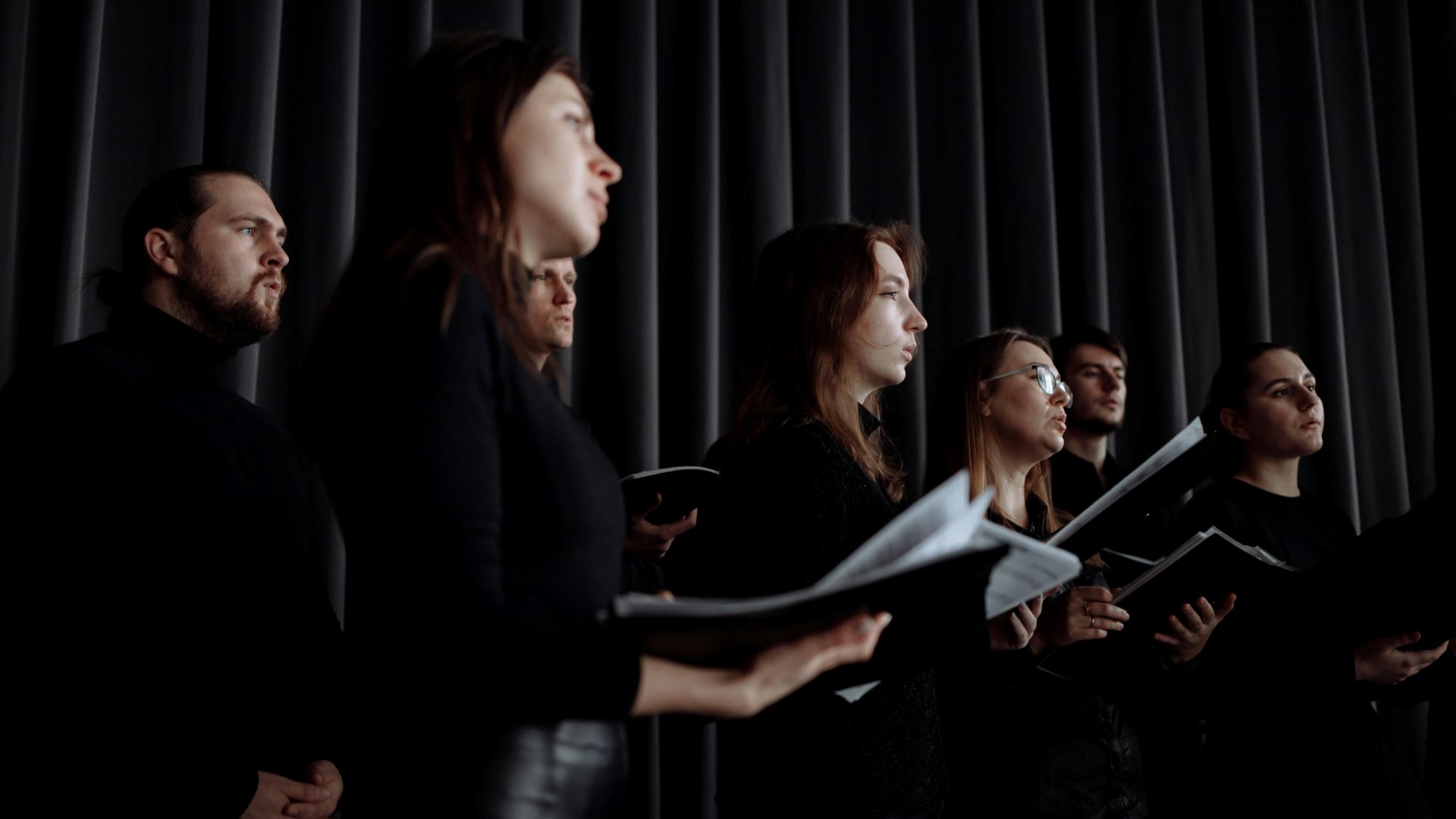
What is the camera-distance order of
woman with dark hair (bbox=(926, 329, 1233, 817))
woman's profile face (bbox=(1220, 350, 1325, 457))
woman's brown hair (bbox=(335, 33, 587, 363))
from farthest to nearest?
woman's profile face (bbox=(1220, 350, 1325, 457)), woman with dark hair (bbox=(926, 329, 1233, 817)), woman's brown hair (bbox=(335, 33, 587, 363))

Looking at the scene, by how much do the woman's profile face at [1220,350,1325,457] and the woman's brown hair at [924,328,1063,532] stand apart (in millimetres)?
693

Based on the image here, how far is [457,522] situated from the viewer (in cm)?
73

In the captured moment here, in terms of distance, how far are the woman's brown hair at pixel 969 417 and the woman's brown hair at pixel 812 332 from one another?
382 millimetres

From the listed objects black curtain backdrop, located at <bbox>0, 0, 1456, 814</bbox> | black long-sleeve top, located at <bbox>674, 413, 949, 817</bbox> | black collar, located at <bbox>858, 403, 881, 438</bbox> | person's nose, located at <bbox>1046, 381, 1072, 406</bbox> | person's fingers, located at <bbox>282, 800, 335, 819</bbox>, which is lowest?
person's fingers, located at <bbox>282, 800, 335, 819</bbox>

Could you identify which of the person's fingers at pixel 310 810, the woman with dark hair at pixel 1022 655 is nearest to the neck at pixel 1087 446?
the woman with dark hair at pixel 1022 655

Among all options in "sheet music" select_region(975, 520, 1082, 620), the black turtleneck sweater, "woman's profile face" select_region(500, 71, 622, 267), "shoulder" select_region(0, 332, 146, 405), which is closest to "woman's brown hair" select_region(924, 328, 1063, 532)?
"sheet music" select_region(975, 520, 1082, 620)

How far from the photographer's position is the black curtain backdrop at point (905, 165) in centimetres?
209

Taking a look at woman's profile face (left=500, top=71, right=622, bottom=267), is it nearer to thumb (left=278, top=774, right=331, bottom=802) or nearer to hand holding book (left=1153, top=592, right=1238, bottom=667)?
thumb (left=278, top=774, right=331, bottom=802)

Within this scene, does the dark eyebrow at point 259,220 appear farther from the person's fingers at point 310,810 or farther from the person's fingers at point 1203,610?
the person's fingers at point 1203,610

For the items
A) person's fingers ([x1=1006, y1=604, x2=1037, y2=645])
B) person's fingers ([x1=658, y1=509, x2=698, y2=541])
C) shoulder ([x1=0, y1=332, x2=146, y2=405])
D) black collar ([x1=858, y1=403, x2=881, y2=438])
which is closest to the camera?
shoulder ([x1=0, y1=332, x2=146, y2=405])

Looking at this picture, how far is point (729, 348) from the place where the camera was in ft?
8.66

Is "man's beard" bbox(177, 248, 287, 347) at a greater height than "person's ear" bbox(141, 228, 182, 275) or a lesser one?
lesser

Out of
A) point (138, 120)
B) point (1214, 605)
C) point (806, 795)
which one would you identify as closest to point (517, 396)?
point (806, 795)

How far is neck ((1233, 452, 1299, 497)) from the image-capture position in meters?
2.49
